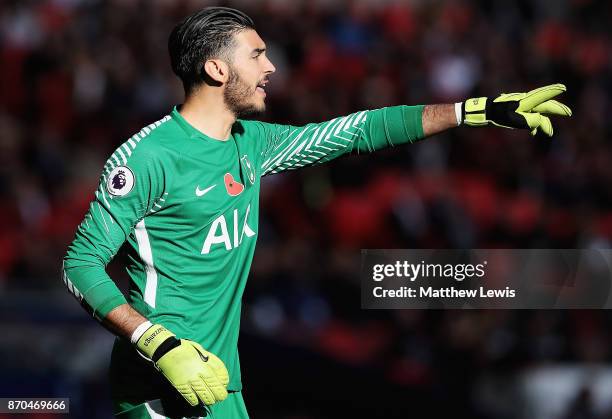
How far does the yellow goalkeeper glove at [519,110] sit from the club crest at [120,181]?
1.43m

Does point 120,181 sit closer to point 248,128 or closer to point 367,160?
point 248,128

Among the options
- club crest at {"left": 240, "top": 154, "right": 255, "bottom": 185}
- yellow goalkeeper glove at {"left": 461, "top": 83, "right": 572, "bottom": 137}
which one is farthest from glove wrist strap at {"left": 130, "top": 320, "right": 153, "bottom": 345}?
yellow goalkeeper glove at {"left": 461, "top": 83, "right": 572, "bottom": 137}

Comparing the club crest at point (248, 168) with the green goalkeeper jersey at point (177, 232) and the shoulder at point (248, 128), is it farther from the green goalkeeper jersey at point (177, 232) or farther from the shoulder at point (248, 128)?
the shoulder at point (248, 128)

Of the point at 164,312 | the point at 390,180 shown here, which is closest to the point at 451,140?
the point at 390,180

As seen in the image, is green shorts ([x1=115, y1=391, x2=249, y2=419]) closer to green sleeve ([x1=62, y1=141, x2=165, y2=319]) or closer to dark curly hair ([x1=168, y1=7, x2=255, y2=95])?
green sleeve ([x1=62, y1=141, x2=165, y2=319])

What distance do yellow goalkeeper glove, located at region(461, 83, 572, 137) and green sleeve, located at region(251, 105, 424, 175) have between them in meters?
0.24

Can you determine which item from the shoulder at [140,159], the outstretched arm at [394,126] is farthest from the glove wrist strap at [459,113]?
the shoulder at [140,159]

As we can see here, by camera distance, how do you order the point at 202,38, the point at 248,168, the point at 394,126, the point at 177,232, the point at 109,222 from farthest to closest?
the point at 394,126
the point at 248,168
the point at 202,38
the point at 177,232
the point at 109,222

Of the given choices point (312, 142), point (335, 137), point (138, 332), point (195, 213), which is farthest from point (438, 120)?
point (138, 332)

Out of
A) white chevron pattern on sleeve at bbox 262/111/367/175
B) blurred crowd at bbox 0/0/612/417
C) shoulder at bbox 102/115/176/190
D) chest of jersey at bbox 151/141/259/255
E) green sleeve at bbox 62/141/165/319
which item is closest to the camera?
green sleeve at bbox 62/141/165/319

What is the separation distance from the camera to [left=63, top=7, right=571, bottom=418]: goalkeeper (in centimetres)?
402

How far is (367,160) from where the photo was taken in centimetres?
1065

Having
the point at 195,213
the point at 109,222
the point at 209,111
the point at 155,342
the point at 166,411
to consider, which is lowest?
the point at 166,411

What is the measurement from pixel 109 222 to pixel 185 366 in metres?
0.62
